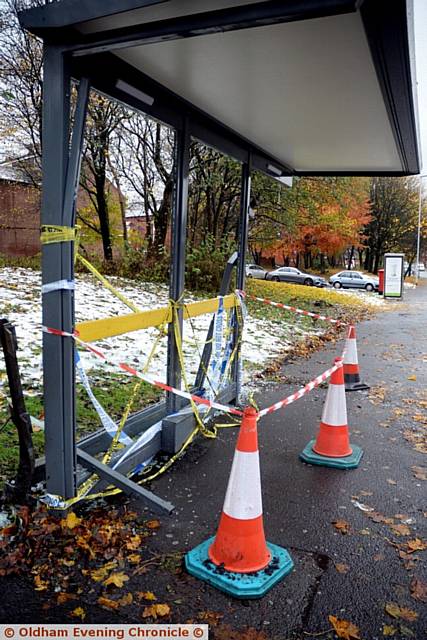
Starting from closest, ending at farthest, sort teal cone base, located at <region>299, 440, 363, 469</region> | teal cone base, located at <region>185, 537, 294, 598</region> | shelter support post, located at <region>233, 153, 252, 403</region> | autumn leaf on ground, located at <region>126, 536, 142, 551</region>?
teal cone base, located at <region>185, 537, 294, 598</region> < autumn leaf on ground, located at <region>126, 536, 142, 551</region> < teal cone base, located at <region>299, 440, 363, 469</region> < shelter support post, located at <region>233, 153, 252, 403</region>

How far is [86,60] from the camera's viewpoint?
302 cm

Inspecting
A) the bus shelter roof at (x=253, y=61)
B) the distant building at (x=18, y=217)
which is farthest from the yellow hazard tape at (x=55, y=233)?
the distant building at (x=18, y=217)

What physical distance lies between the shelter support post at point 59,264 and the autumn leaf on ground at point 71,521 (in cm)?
12

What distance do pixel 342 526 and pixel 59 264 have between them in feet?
8.32

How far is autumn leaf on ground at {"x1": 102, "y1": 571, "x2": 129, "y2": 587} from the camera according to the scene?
264 centimetres

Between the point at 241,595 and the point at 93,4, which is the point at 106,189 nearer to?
the point at 93,4

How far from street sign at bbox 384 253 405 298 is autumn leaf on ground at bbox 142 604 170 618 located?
2335 cm

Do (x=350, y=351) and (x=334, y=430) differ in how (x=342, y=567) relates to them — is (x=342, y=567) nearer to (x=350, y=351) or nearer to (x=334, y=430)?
(x=334, y=430)

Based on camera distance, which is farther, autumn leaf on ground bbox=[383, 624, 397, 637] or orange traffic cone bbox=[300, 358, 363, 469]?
orange traffic cone bbox=[300, 358, 363, 469]

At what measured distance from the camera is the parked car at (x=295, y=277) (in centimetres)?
3139

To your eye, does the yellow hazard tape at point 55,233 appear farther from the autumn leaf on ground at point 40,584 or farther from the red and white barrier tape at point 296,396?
the autumn leaf on ground at point 40,584

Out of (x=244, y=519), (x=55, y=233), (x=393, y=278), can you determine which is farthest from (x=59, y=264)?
(x=393, y=278)

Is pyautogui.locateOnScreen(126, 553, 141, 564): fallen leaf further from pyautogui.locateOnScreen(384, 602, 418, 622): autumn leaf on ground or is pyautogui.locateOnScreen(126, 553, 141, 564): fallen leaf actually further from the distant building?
the distant building

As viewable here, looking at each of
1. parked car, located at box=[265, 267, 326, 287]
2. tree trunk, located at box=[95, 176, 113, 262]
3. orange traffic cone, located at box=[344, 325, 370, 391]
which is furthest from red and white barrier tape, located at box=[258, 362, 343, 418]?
parked car, located at box=[265, 267, 326, 287]
